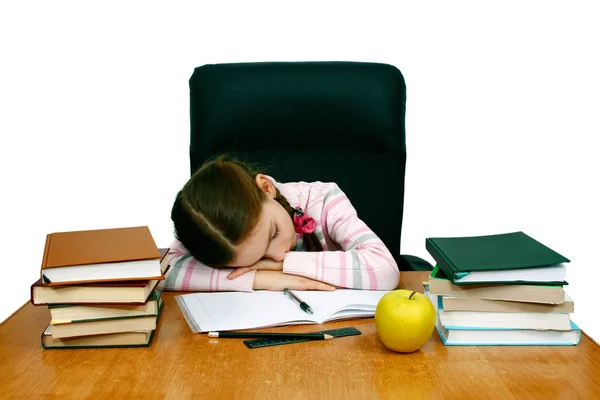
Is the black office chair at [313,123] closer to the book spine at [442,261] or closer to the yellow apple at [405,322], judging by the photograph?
the book spine at [442,261]

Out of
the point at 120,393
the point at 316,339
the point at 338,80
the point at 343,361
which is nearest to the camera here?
the point at 120,393

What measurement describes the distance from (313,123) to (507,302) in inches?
41.2

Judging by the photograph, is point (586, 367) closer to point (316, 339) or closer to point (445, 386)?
point (445, 386)


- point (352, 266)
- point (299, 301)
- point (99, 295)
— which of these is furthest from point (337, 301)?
point (99, 295)

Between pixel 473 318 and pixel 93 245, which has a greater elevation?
A: pixel 93 245

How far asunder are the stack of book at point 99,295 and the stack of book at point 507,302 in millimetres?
557

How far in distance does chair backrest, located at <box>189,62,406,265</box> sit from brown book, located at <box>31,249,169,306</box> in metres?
0.93

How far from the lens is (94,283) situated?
4.31 feet

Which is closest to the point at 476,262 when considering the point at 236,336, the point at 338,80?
the point at 236,336

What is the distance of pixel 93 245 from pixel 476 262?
0.77 meters

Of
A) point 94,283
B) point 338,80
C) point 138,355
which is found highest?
point 338,80

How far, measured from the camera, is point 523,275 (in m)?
1.32

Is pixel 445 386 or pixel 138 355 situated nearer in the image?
pixel 445 386

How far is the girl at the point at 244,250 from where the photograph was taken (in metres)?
1.63
